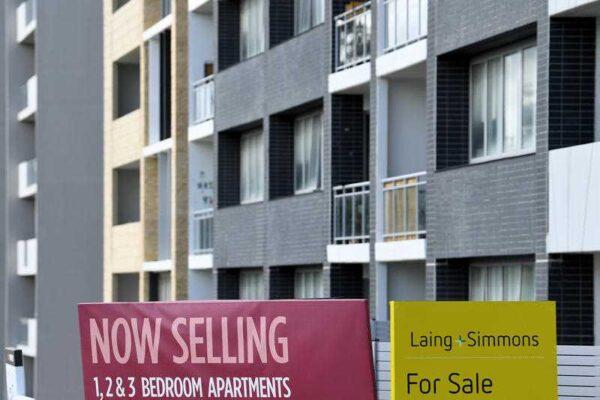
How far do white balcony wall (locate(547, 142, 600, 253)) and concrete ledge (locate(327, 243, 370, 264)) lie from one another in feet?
25.7

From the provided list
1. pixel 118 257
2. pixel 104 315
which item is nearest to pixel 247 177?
pixel 118 257

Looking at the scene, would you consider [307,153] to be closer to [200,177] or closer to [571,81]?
[200,177]

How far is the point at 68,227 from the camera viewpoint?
58.9 m

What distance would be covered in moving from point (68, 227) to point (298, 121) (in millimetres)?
23686

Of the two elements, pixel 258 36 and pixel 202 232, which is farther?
pixel 202 232

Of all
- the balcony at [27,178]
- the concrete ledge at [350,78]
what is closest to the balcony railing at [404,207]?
the concrete ledge at [350,78]

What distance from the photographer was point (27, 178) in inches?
2544

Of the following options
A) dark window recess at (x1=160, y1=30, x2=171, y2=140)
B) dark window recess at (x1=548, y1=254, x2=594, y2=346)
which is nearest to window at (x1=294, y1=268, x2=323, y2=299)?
dark window recess at (x1=160, y1=30, x2=171, y2=140)

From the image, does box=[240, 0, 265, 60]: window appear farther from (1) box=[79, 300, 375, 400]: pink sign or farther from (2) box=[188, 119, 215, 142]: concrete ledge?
(1) box=[79, 300, 375, 400]: pink sign

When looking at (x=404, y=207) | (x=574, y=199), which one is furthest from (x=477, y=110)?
(x=574, y=199)

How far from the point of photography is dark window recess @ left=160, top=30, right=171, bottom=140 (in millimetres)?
46125

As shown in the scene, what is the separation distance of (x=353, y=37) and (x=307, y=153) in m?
4.81

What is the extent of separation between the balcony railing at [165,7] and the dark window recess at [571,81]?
2337 centimetres

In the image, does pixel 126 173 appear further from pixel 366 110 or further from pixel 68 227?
pixel 366 110
